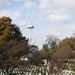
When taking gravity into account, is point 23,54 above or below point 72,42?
below

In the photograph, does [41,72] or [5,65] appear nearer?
[5,65]

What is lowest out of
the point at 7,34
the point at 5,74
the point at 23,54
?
the point at 5,74

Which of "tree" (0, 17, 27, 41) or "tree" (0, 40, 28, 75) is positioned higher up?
"tree" (0, 17, 27, 41)

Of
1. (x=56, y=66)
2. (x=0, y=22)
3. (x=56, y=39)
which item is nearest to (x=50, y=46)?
(x=56, y=39)

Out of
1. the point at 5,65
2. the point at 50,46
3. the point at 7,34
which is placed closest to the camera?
the point at 5,65

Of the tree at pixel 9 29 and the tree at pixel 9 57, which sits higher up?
the tree at pixel 9 29

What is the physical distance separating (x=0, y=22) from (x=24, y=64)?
26.6 metres

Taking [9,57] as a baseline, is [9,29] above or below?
above

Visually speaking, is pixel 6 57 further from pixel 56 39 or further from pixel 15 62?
pixel 56 39

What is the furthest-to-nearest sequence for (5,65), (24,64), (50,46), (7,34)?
(50,46), (7,34), (24,64), (5,65)

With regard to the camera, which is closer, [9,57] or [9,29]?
[9,57]

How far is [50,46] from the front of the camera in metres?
55.0

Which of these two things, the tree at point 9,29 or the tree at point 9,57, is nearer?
the tree at point 9,57

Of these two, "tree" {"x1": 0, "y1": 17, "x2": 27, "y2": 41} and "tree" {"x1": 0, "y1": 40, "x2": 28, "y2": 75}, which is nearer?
"tree" {"x1": 0, "y1": 40, "x2": 28, "y2": 75}
